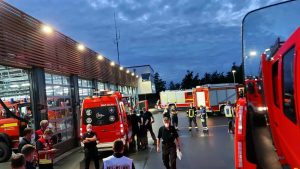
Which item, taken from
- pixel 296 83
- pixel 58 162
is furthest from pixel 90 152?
pixel 296 83

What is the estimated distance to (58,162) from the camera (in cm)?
1686

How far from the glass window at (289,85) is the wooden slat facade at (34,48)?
11.7 m

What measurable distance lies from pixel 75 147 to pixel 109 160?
16.5 m

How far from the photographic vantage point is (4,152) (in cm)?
1858

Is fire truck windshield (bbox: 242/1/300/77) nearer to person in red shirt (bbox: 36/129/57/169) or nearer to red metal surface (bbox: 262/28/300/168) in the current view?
red metal surface (bbox: 262/28/300/168)

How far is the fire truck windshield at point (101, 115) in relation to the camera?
17.7m

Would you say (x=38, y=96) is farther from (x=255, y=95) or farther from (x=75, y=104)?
(x=255, y=95)

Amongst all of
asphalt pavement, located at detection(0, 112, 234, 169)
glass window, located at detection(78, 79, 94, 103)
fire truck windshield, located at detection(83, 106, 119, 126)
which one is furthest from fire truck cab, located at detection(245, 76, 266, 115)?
glass window, located at detection(78, 79, 94, 103)

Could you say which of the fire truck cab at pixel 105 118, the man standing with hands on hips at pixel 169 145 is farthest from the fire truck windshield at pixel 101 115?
the man standing with hands on hips at pixel 169 145

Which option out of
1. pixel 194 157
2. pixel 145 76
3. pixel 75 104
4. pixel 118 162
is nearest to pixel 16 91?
Answer: pixel 75 104

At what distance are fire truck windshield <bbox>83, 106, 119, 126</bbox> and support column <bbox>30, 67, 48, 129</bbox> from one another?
1699mm

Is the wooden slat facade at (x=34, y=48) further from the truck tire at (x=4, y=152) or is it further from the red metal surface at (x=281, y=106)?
the red metal surface at (x=281, y=106)

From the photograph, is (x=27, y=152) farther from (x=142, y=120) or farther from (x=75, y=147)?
(x=75, y=147)

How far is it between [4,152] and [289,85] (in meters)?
16.6
